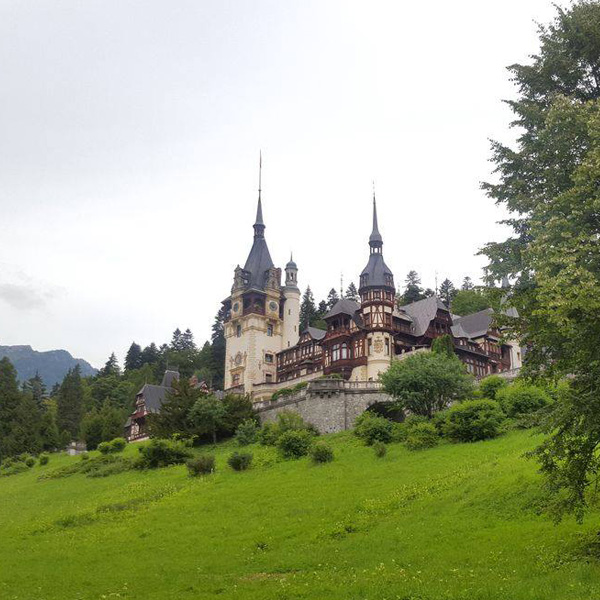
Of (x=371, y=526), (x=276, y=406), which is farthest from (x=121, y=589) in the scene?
(x=276, y=406)

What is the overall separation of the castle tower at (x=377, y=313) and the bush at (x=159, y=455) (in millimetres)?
20919

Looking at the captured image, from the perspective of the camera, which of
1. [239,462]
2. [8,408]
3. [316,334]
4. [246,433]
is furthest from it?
[8,408]

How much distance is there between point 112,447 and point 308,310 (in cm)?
5006

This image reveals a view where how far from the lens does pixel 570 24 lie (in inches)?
802

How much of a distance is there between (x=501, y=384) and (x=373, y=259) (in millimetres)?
23430

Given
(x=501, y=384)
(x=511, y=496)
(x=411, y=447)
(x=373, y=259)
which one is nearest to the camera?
(x=511, y=496)

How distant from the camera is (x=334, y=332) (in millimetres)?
67750

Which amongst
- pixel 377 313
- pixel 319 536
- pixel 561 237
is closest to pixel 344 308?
pixel 377 313

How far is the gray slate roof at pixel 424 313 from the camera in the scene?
221 ft

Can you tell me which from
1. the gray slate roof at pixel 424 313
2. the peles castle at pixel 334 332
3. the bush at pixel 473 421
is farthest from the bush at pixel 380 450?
the gray slate roof at pixel 424 313

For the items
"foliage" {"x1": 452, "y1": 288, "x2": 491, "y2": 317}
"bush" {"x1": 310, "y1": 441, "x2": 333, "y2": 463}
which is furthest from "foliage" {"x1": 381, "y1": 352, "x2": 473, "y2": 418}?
"foliage" {"x1": 452, "y1": 288, "x2": 491, "y2": 317}

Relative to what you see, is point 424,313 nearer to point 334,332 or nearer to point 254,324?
point 334,332

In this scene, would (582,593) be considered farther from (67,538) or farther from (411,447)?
(411,447)

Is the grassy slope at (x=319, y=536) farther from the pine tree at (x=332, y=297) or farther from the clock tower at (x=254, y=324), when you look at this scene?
→ the pine tree at (x=332, y=297)
